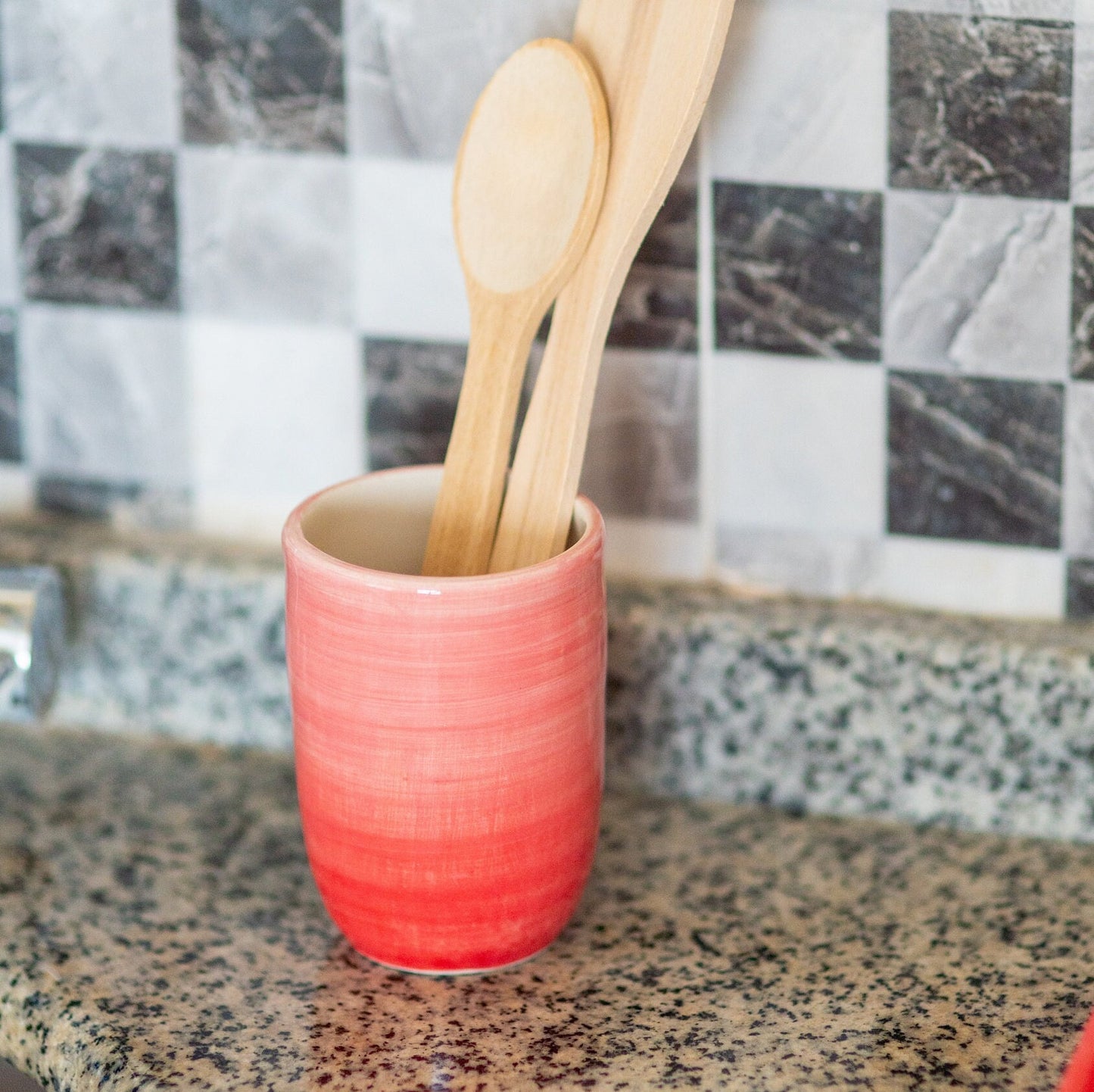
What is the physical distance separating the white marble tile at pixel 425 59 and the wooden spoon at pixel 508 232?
0.09 metres

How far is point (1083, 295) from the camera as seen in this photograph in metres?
0.66

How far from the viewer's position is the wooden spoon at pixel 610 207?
1.88 feet

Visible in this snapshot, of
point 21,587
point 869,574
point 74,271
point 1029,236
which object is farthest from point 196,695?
point 1029,236

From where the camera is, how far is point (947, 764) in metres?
0.71

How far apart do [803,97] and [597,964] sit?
1.25ft

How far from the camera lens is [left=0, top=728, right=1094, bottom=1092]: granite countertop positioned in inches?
22.7

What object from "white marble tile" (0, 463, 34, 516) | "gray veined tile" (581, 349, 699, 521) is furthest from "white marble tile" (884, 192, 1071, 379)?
"white marble tile" (0, 463, 34, 516)

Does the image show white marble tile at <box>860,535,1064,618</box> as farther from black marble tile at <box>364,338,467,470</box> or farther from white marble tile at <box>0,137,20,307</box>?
white marble tile at <box>0,137,20,307</box>

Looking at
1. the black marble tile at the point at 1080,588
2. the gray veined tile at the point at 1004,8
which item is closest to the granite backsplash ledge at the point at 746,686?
the black marble tile at the point at 1080,588

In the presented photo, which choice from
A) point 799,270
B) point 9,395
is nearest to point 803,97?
point 799,270

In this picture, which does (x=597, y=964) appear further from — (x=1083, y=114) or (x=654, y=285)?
(x=1083, y=114)

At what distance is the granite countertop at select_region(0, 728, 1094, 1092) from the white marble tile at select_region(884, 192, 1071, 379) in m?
0.22

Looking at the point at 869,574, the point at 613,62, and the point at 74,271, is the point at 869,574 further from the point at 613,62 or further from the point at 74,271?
the point at 74,271

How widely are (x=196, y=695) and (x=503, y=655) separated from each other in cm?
29
